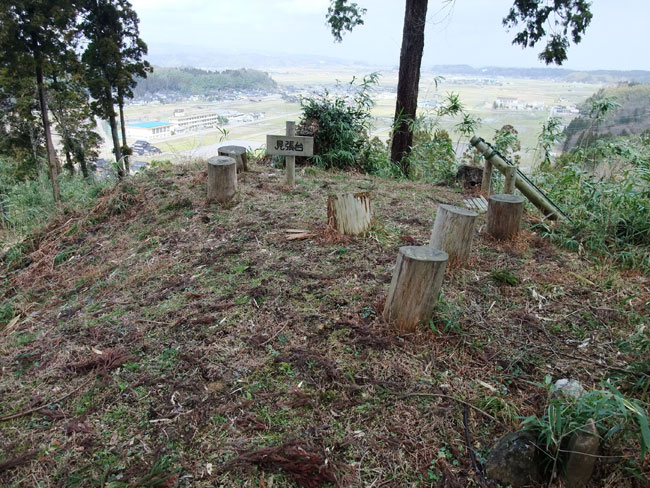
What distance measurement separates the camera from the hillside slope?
1817 mm

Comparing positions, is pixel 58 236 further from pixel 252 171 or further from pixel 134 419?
pixel 134 419

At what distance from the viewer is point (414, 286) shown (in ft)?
8.02

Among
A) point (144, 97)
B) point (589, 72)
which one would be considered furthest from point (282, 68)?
point (589, 72)

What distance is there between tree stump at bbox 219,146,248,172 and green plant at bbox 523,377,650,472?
17.6ft

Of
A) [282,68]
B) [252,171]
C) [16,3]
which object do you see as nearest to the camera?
[252,171]

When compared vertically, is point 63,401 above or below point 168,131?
below

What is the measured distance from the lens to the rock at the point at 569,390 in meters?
1.92

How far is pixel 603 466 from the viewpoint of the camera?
1.62 metres

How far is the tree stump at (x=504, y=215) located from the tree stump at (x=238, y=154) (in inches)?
149

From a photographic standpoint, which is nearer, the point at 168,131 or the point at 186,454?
the point at 186,454

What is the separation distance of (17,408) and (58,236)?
338 cm

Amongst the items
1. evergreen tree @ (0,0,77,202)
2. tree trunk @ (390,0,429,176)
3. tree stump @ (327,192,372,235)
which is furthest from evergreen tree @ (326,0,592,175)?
evergreen tree @ (0,0,77,202)

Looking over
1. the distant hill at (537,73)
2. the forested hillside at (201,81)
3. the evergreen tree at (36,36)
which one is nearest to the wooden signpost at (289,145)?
the distant hill at (537,73)

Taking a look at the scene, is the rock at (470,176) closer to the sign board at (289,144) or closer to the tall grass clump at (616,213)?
the tall grass clump at (616,213)
